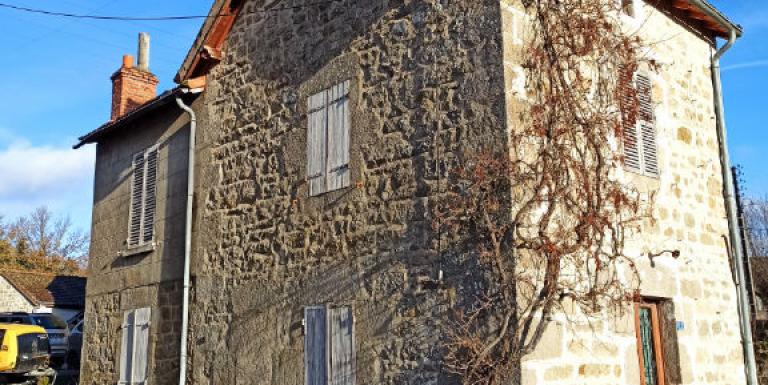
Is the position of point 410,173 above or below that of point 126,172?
below

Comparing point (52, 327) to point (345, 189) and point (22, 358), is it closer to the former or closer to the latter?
point (22, 358)

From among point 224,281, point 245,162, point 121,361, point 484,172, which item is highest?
point 245,162

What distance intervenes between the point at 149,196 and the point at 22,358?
15.6ft

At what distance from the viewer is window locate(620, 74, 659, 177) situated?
7.36 meters

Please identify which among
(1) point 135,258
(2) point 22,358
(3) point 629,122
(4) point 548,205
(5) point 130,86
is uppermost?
(5) point 130,86

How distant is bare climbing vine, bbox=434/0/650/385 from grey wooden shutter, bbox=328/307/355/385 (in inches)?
51.0

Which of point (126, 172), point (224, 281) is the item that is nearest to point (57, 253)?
point (126, 172)

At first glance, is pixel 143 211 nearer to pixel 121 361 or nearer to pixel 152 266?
pixel 152 266

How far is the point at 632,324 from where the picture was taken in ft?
22.4

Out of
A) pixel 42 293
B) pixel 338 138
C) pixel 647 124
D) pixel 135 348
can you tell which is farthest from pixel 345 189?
pixel 42 293

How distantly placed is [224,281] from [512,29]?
469 centimetres

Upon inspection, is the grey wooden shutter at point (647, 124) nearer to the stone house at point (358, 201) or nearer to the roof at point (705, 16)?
the stone house at point (358, 201)

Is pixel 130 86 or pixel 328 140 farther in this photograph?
pixel 130 86

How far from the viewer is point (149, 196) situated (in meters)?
10.6
